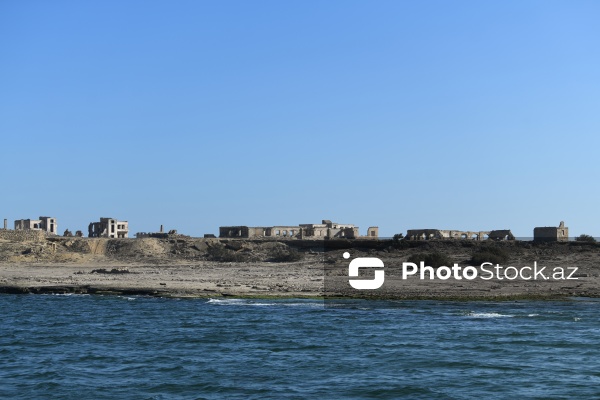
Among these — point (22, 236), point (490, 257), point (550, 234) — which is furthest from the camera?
point (22, 236)

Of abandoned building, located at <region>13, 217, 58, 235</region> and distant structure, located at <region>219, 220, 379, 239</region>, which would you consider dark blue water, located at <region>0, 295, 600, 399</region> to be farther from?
abandoned building, located at <region>13, 217, 58, 235</region>

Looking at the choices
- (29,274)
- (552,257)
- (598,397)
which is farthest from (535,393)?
(29,274)

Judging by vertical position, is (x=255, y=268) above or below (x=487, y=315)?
above

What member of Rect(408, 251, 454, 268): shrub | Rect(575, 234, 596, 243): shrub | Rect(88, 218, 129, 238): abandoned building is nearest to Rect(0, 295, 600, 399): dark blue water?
Rect(408, 251, 454, 268): shrub

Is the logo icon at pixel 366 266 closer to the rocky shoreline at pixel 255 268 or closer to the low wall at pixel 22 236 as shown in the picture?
the rocky shoreline at pixel 255 268

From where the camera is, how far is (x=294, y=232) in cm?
7425

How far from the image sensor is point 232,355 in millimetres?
26469

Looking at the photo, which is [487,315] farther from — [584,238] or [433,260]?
[584,238]

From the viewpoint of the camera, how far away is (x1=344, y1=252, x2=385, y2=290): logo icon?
144 feet

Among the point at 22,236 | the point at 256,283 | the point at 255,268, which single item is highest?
the point at 22,236

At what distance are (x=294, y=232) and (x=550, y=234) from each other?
24.1 meters

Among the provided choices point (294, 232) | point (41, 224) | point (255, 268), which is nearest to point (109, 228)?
point (41, 224)

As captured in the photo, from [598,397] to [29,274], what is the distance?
130 feet

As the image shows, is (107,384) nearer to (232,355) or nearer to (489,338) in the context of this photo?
(232,355)
